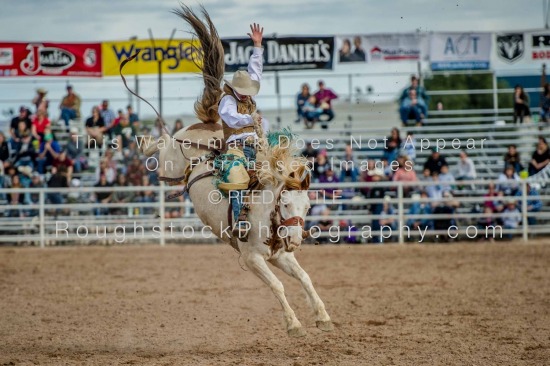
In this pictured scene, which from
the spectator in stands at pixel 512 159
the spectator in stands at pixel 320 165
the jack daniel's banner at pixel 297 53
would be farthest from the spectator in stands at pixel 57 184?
the spectator in stands at pixel 512 159

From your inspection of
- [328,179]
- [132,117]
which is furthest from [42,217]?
[328,179]

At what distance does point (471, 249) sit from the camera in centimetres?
1360

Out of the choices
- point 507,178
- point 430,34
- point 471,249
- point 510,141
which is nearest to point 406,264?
point 471,249

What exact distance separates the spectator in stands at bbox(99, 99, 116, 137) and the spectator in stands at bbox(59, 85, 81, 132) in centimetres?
89

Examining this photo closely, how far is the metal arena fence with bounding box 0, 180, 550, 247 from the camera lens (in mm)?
14717

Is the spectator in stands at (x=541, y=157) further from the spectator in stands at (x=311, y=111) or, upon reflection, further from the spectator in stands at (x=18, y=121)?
Answer: the spectator in stands at (x=18, y=121)

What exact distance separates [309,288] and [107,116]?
448 inches

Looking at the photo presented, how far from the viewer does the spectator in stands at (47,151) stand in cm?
1611

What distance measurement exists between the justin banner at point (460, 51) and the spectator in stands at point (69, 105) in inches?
305

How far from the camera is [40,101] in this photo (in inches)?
665

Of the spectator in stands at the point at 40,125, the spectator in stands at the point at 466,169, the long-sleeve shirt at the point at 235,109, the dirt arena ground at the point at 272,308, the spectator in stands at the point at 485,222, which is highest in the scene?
the spectator in stands at the point at 40,125

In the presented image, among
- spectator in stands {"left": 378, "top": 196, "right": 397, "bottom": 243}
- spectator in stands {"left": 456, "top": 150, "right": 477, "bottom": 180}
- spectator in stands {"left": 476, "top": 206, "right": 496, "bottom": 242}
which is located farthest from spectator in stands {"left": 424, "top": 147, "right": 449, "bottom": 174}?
spectator in stands {"left": 476, "top": 206, "right": 496, "bottom": 242}

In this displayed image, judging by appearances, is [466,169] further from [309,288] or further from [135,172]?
[309,288]

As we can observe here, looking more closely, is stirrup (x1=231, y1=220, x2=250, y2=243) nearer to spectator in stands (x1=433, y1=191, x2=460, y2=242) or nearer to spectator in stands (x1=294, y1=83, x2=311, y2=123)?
spectator in stands (x1=433, y1=191, x2=460, y2=242)
